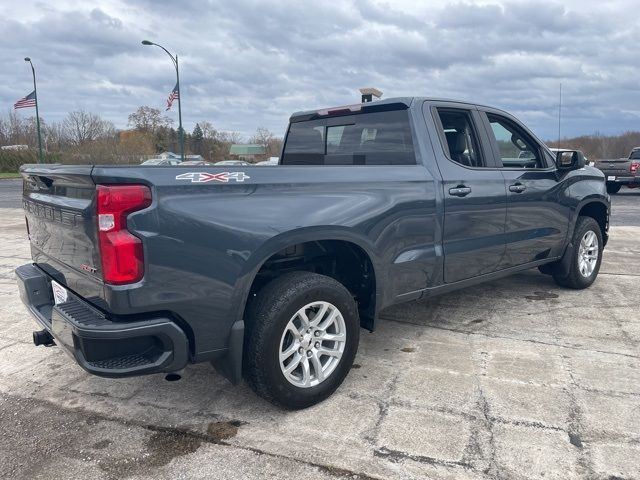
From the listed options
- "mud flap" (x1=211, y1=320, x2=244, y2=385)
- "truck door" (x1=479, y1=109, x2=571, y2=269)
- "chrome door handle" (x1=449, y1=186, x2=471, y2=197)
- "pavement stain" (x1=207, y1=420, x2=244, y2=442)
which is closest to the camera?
"mud flap" (x1=211, y1=320, x2=244, y2=385)

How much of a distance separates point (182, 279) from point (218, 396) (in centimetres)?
112

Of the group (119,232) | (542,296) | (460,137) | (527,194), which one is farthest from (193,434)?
(542,296)

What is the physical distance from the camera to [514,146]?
15.6ft

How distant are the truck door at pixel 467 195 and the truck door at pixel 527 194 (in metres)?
0.15

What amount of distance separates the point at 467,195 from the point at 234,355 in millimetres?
2186

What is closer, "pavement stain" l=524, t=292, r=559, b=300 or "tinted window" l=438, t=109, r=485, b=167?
"tinted window" l=438, t=109, r=485, b=167

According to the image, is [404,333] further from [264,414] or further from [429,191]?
[264,414]

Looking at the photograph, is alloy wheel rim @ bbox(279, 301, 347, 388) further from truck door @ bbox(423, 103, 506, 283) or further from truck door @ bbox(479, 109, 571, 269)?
truck door @ bbox(479, 109, 571, 269)

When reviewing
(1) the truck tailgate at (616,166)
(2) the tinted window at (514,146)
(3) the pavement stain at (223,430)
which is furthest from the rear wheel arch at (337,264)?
(1) the truck tailgate at (616,166)

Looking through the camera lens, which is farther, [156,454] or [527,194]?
[527,194]

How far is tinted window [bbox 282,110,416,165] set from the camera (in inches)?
151

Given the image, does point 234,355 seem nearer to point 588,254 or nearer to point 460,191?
point 460,191

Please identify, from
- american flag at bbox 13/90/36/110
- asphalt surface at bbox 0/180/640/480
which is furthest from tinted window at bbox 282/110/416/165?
american flag at bbox 13/90/36/110

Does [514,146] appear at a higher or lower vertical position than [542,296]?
higher
